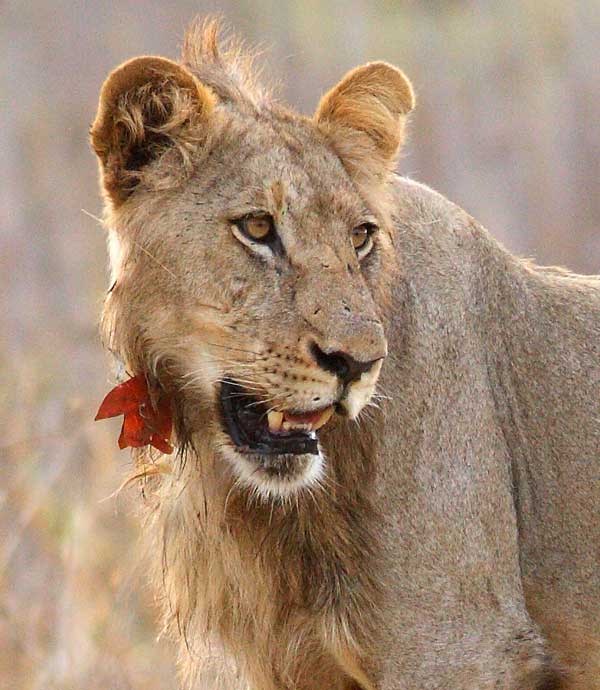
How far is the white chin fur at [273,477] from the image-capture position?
4180mm

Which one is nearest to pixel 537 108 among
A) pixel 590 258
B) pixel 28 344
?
pixel 590 258

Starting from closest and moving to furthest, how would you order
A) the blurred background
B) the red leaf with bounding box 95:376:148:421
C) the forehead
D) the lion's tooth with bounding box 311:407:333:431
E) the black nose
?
the black nose < the lion's tooth with bounding box 311:407:333:431 < the forehead < the red leaf with bounding box 95:376:148:421 < the blurred background

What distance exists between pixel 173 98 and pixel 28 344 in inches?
246

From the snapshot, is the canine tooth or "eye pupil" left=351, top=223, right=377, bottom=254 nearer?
the canine tooth

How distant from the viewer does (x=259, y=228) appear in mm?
4109

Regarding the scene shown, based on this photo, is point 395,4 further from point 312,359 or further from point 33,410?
point 312,359

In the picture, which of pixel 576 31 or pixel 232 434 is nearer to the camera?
pixel 232 434

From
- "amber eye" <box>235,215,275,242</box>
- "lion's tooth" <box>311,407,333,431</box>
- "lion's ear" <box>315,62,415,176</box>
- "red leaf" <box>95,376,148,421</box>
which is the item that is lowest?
"red leaf" <box>95,376,148,421</box>

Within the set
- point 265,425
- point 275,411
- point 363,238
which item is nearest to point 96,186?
point 363,238

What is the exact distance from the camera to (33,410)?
774 cm

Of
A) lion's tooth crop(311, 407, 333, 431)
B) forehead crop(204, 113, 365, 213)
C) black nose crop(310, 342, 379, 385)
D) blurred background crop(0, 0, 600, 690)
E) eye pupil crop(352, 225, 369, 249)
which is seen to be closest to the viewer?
black nose crop(310, 342, 379, 385)

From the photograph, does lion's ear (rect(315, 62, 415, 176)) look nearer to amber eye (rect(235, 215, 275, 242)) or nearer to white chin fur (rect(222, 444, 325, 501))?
amber eye (rect(235, 215, 275, 242))

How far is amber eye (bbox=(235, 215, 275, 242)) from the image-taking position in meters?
4.11

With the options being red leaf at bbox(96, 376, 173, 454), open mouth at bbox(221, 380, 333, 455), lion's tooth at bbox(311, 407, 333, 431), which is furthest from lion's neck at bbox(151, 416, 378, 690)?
lion's tooth at bbox(311, 407, 333, 431)
